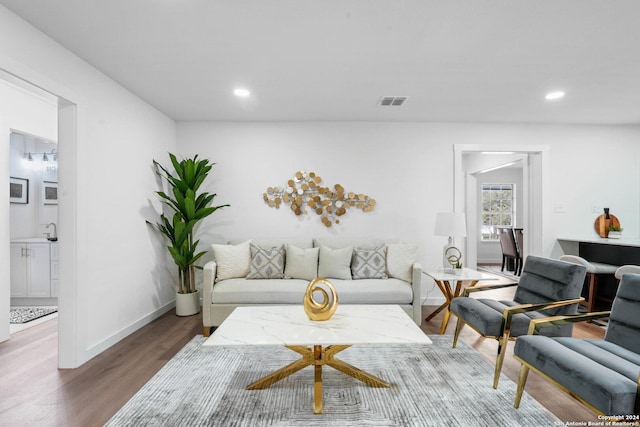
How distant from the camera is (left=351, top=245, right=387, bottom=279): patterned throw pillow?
397cm

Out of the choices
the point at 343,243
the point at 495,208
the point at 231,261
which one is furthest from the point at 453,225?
the point at 495,208

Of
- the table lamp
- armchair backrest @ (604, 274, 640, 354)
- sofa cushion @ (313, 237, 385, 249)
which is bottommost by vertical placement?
armchair backrest @ (604, 274, 640, 354)

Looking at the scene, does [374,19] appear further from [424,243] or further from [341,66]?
[424,243]

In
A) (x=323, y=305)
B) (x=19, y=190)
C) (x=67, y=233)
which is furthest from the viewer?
(x=19, y=190)

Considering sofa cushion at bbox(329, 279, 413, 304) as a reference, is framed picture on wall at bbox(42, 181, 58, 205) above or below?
above

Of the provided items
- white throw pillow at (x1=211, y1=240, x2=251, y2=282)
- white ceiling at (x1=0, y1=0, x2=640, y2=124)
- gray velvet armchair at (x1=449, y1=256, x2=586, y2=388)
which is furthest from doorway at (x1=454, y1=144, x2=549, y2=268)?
white throw pillow at (x1=211, y1=240, x2=251, y2=282)

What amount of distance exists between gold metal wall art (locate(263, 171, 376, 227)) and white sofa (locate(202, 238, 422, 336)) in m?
0.42

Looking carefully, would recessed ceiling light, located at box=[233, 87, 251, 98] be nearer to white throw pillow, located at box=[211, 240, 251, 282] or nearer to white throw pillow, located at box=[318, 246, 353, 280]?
white throw pillow, located at box=[211, 240, 251, 282]

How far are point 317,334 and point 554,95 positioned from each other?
3426 millimetres

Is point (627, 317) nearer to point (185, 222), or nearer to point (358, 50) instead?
point (358, 50)

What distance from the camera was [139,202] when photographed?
12.5ft

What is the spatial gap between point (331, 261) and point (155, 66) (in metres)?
2.57

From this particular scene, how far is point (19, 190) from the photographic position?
4.81 meters

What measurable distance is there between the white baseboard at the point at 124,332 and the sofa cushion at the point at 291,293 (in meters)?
0.89
